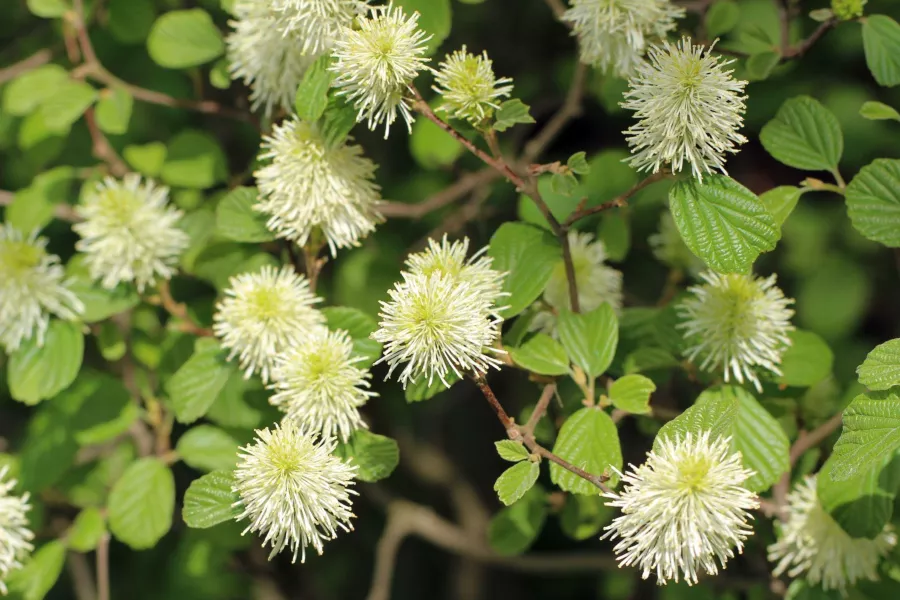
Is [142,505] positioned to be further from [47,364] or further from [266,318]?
[266,318]

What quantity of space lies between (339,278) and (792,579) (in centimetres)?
79

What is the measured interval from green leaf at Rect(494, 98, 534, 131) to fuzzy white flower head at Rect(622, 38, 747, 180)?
0.33ft

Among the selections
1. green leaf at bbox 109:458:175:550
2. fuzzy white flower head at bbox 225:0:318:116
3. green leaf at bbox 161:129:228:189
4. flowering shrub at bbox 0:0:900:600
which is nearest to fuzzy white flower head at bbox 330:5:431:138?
flowering shrub at bbox 0:0:900:600

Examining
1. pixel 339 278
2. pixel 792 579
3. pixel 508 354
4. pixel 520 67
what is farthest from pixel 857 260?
pixel 508 354

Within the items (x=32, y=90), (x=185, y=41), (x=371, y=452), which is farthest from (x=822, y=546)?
(x=32, y=90)

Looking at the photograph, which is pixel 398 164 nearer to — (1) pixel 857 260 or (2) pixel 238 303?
(2) pixel 238 303

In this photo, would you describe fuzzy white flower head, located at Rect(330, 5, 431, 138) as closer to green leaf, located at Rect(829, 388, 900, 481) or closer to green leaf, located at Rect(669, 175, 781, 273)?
green leaf, located at Rect(669, 175, 781, 273)

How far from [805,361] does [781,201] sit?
0.20 meters

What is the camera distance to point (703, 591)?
112 centimetres

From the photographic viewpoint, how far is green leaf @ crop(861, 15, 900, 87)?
0.92 metres

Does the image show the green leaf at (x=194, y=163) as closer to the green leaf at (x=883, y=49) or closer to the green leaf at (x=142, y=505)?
the green leaf at (x=142, y=505)

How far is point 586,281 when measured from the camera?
1035mm

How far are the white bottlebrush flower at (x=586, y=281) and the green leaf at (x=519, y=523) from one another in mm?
256

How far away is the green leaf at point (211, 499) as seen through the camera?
0.83 meters
